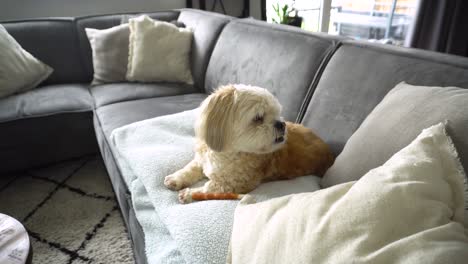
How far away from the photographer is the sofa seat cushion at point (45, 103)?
5.90 feet

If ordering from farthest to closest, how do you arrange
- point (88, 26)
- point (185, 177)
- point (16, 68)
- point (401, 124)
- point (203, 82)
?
point (88, 26), point (203, 82), point (16, 68), point (185, 177), point (401, 124)

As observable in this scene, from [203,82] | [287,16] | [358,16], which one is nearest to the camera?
[203,82]

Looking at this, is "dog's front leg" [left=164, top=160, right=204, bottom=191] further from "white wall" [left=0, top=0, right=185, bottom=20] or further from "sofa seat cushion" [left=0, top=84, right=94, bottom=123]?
"white wall" [left=0, top=0, right=185, bottom=20]

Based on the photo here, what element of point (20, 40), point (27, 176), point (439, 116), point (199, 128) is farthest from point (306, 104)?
point (20, 40)

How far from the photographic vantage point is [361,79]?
1077mm

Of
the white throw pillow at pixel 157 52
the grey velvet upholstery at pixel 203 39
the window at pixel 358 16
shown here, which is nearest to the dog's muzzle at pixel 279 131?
the grey velvet upholstery at pixel 203 39

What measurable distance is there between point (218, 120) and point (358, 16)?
3.88m

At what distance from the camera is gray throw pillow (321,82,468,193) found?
2.30ft

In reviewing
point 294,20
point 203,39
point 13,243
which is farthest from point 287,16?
point 13,243

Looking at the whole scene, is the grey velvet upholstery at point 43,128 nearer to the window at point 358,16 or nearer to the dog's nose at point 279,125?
the dog's nose at point 279,125

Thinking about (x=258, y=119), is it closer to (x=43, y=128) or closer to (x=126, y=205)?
(x=126, y=205)

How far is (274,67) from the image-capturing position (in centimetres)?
144

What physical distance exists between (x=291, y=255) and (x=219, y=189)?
52 centimetres

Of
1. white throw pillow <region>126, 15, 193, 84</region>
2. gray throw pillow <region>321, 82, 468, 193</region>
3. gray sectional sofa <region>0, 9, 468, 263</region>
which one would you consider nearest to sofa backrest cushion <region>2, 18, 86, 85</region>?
gray sectional sofa <region>0, 9, 468, 263</region>
